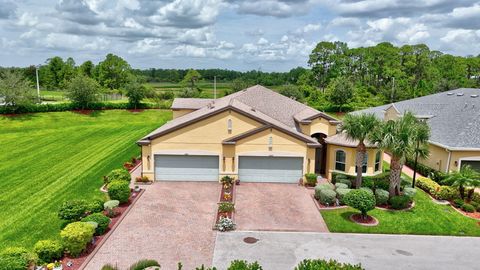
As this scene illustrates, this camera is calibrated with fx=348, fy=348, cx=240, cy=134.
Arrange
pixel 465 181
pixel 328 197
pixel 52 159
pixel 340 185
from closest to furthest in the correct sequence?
pixel 328 197 < pixel 465 181 < pixel 340 185 < pixel 52 159

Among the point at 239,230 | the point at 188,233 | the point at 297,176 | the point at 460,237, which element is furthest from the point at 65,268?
the point at 460,237

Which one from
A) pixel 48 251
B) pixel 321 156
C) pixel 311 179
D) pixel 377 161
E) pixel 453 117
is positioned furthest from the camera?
pixel 453 117

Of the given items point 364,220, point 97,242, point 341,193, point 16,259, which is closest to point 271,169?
point 341,193

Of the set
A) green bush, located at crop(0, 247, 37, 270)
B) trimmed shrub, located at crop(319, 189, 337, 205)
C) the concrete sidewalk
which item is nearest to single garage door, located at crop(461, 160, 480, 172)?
the concrete sidewalk

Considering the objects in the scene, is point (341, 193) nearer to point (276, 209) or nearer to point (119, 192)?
point (276, 209)

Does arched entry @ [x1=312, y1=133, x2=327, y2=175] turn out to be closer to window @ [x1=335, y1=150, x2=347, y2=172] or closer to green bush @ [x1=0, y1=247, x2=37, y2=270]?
window @ [x1=335, y1=150, x2=347, y2=172]

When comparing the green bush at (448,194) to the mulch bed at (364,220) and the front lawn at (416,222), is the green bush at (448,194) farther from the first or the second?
the mulch bed at (364,220)
